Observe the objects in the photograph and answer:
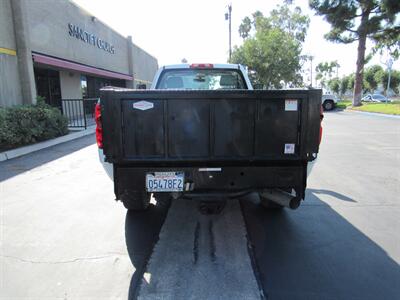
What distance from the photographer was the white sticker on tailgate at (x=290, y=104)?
2980mm

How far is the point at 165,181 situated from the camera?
121 inches

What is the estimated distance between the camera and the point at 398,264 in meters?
3.11

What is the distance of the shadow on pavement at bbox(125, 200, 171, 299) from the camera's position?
9.62 feet

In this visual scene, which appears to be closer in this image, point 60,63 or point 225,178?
point 225,178

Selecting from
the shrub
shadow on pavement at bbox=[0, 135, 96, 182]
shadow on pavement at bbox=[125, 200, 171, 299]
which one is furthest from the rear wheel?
shadow on pavement at bbox=[125, 200, 171, 299]

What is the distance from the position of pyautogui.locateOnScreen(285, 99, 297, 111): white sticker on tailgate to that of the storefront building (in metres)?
3.22

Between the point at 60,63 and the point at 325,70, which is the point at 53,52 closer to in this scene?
the point at 60,63

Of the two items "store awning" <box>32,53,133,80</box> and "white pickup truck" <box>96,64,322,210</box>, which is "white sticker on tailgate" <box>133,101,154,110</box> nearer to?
"white pickup truck" <box>96,64,322,210</box>

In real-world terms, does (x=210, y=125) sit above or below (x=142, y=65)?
below

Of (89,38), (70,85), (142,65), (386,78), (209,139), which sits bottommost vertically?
(209,139)

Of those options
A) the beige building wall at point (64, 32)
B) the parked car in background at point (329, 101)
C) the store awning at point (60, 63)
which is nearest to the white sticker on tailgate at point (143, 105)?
the store awning at point (60, 63)

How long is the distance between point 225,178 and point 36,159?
Result: 22.3 feet

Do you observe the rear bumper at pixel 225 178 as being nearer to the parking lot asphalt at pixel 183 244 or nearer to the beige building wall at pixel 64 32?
the parking lot asphalt at pixel 183 244

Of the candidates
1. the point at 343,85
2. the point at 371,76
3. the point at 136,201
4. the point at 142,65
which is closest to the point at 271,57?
the point at 142,65
